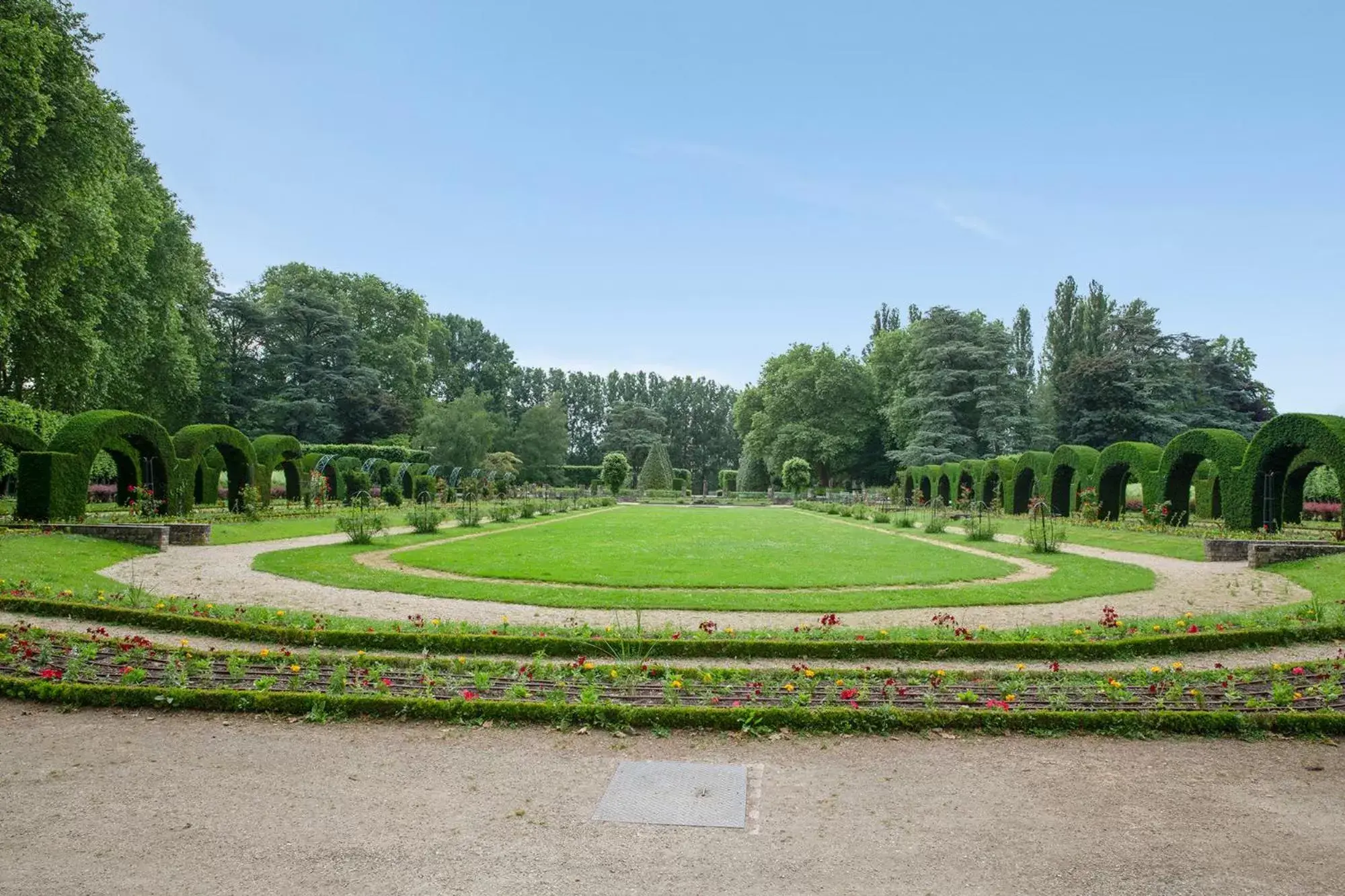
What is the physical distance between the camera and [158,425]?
19.0 metres

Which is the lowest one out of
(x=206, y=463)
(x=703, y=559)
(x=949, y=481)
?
(x=703, y=559)

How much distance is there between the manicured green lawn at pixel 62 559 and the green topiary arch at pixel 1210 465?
2219 centimetres

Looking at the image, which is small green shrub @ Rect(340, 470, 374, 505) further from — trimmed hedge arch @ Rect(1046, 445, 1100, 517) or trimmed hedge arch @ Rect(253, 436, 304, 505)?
trimmed hedge arch @ Rect(1046, 445, 1100, 517)

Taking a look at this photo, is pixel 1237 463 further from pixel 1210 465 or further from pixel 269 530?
pixel 269 530

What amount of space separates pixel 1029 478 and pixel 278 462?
1115 inches

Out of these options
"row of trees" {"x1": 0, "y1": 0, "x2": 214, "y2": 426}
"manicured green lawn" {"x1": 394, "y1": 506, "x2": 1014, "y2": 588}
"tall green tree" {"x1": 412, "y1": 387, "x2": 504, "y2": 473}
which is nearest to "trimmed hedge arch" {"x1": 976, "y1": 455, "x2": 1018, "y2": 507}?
"manicured green lawn" {"x1": 394, "y1": 506, "x2": 1014, "y2": 588}

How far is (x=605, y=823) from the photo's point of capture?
146 inches

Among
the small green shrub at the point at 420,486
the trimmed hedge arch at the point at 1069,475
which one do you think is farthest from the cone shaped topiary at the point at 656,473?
the trimmed hedge arch at the point at 1069,475

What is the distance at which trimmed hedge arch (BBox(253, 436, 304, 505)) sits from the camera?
82.3 feet

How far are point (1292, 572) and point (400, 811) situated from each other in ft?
48.3

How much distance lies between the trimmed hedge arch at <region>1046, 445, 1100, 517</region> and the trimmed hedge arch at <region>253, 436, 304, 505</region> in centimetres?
2620

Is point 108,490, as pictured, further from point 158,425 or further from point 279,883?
point 279,883

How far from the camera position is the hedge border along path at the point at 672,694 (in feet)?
17.0

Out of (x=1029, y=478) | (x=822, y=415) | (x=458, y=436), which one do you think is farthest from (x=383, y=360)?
(x=1029, y=478)
